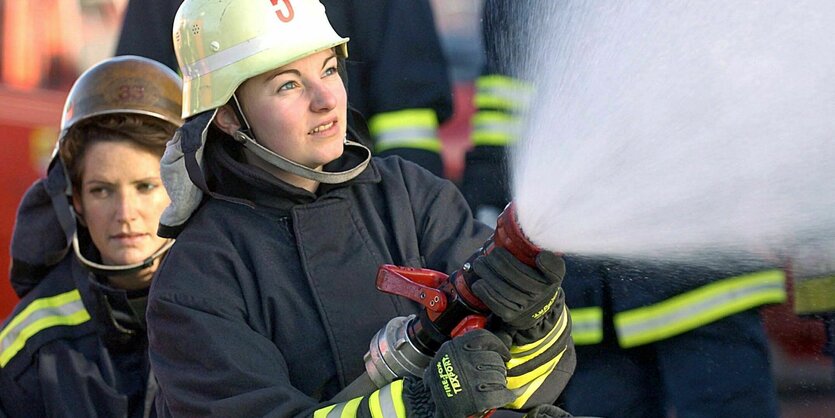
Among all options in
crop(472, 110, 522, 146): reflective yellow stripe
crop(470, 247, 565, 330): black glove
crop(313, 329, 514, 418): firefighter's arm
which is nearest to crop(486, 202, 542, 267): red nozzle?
crop(470, 247, 565, 330): black glove

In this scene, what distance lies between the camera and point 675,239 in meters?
2.85

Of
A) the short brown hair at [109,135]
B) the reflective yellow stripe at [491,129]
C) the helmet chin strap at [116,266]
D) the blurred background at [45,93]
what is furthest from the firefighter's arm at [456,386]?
the blurred background at [45,93]

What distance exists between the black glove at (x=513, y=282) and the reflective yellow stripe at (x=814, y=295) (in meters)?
1.57

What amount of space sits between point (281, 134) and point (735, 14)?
1.02 metres

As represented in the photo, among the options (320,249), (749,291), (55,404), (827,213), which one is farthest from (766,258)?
(55,404)

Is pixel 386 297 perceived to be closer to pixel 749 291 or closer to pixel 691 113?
pixel 691 113

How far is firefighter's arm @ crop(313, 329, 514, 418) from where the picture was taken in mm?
2633

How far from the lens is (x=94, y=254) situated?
420cm

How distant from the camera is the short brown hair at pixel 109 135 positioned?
165 inches

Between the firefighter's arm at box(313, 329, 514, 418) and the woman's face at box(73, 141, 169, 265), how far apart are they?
1539 mm

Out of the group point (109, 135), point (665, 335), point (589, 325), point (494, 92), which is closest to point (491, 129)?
point (494, 92)

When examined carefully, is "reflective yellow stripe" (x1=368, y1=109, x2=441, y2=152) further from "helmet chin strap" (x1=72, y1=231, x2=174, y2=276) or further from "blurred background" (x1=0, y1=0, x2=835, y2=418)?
A: "blurred background" (x1=0, y1=0, x2=835, y2=418)

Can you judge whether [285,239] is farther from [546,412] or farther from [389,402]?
[546,412]

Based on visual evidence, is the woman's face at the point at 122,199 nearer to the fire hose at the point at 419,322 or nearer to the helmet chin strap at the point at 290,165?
the helmet chin strap at the point at 290,165
